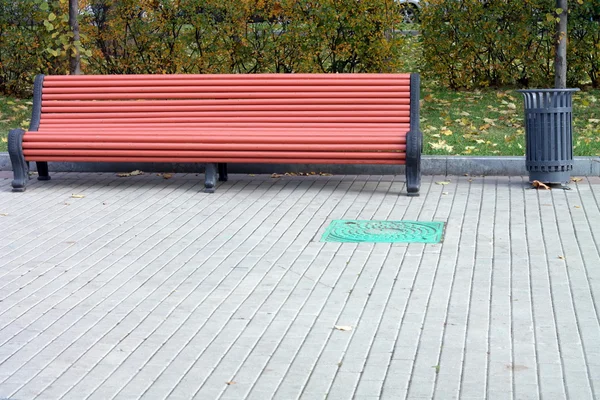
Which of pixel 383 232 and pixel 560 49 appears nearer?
pixel 383 232

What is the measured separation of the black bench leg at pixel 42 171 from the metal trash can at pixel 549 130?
171 inches

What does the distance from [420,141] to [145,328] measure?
13.3 ft

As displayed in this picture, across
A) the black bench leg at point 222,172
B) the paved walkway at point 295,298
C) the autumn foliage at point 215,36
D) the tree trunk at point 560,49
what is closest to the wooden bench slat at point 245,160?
the paved walkway at point 295,298

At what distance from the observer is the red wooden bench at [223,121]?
29.0ft

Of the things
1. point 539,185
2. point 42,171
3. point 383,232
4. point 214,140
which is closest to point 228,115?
point 214,140

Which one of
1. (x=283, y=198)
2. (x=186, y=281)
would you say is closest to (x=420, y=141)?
(x=283, y=198)

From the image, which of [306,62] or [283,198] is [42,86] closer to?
[283,198]

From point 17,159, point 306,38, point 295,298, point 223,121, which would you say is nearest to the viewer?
point 295,298

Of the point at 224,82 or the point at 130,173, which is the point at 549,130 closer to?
the point at 224,82

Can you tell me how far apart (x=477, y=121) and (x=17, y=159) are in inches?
210

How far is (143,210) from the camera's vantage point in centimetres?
836

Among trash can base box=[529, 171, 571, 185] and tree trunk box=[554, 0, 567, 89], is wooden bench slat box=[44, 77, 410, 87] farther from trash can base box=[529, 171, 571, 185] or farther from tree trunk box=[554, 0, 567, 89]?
tree trunk box=[554, 0, 567, 89]

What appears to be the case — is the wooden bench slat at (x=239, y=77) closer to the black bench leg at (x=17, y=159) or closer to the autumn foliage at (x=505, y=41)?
the black bench leg at (x=17, y=159)

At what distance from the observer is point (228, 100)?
9602mm
